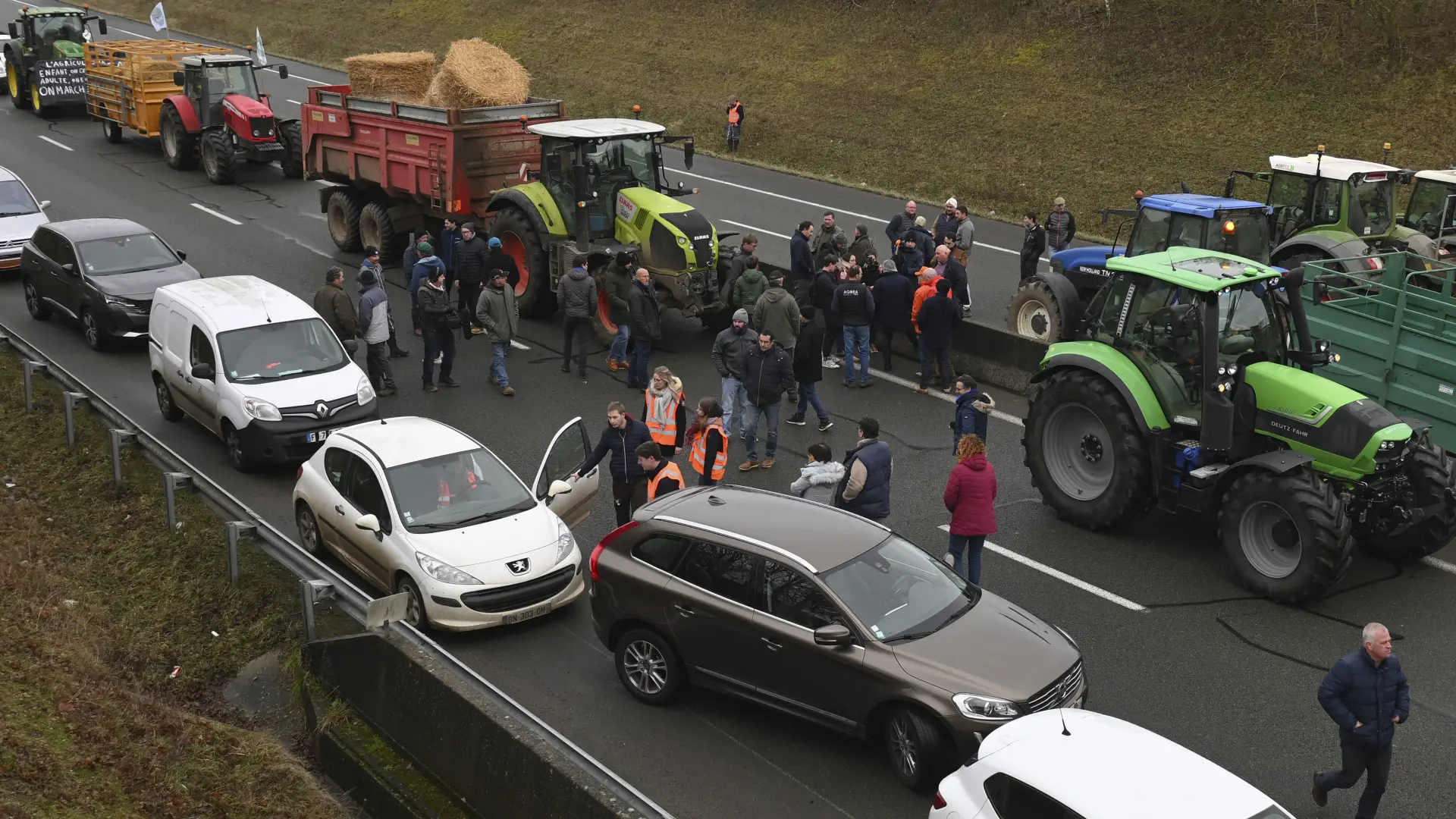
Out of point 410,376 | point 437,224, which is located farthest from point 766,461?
point 437,224

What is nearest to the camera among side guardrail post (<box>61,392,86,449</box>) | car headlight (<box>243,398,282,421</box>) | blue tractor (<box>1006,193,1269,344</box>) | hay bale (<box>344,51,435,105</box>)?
car headlight (<box>243,398,282,421</box>)

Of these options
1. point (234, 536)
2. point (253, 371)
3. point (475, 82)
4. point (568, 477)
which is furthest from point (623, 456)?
point (475, 82)

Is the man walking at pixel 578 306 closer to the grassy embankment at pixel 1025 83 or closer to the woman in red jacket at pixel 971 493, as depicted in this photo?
the woman in red jacket at pixel 971 493

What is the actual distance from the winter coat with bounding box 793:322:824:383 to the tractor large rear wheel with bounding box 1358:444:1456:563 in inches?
234

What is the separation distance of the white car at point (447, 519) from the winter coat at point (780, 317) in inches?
155

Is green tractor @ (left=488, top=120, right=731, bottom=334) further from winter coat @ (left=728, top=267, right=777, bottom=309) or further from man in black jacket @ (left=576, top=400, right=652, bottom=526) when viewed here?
man in black jacket @ (left=576, top=400, right=652, bottom=526)

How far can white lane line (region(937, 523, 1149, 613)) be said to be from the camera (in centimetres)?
Answer: 1092

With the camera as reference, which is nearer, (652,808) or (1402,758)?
(652,808)

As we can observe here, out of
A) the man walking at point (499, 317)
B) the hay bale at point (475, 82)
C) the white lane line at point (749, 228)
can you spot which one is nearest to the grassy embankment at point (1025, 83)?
the white lane line at point (749, 228)

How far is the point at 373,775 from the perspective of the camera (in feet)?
29.0

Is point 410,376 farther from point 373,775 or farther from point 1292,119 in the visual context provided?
point 1292,119

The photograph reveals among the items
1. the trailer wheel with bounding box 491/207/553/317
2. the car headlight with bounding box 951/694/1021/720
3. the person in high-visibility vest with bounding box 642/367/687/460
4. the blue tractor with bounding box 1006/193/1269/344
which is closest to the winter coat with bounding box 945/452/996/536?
the car headlight with bounding box 951/694/1021/720

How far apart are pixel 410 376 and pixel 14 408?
454cm

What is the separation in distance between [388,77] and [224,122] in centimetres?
740
